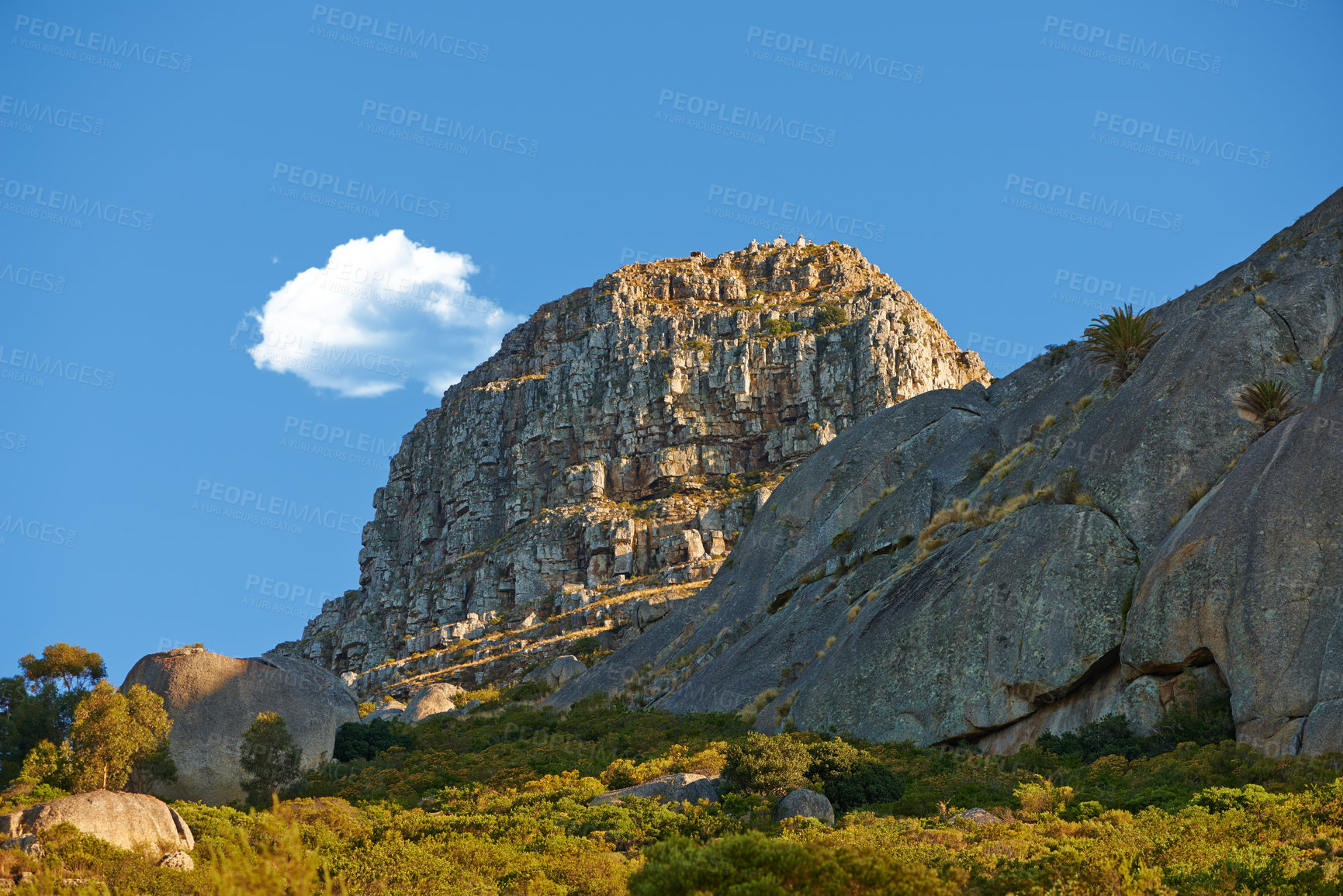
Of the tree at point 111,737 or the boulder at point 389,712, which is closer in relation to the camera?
the tree at point 111,737

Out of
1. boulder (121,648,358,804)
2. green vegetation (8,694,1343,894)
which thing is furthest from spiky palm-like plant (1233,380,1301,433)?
boulder (121,648,358,804)

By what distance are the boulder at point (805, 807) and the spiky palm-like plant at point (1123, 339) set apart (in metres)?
18.7

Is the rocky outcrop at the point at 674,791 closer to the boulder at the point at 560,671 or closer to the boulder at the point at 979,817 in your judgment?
the boulder at the point at 979,817

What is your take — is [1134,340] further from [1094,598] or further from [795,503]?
[795,503]

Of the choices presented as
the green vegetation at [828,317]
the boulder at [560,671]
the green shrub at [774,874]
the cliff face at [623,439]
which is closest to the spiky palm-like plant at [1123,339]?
the green shrub at [774,874]

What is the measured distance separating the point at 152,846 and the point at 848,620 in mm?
21134

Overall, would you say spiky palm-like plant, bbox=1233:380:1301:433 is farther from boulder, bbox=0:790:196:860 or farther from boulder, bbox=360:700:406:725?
boulder, bbox=360:700:406:725

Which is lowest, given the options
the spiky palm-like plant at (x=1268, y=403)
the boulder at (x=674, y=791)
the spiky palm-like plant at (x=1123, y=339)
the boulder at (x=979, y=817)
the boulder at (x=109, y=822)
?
the boulder at (x=979, y=817)

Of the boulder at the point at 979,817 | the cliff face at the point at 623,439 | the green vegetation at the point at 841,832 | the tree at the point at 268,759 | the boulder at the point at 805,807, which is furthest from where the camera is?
the cliff face at the point at 623,439

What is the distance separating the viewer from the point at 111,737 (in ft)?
96.5

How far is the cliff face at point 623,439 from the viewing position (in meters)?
99.9

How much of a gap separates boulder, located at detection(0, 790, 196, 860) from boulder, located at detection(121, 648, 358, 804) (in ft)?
36.1

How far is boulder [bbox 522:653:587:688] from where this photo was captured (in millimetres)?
63562

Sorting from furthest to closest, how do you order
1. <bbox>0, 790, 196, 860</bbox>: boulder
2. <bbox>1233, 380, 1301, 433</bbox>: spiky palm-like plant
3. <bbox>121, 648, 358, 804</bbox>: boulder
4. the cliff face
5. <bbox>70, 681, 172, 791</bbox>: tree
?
1. the cliff face
2. <bbox>121, 648, 358, 804</bbox>: boulder
3. <bbox>70, 681, 172, 791</bbox>: tree
4. <bbox>1233, 380, 1301, 433</bbox>: spiky palm-like plant
5. <bbox>0, 790, 196, 860</bbox>: boulder
